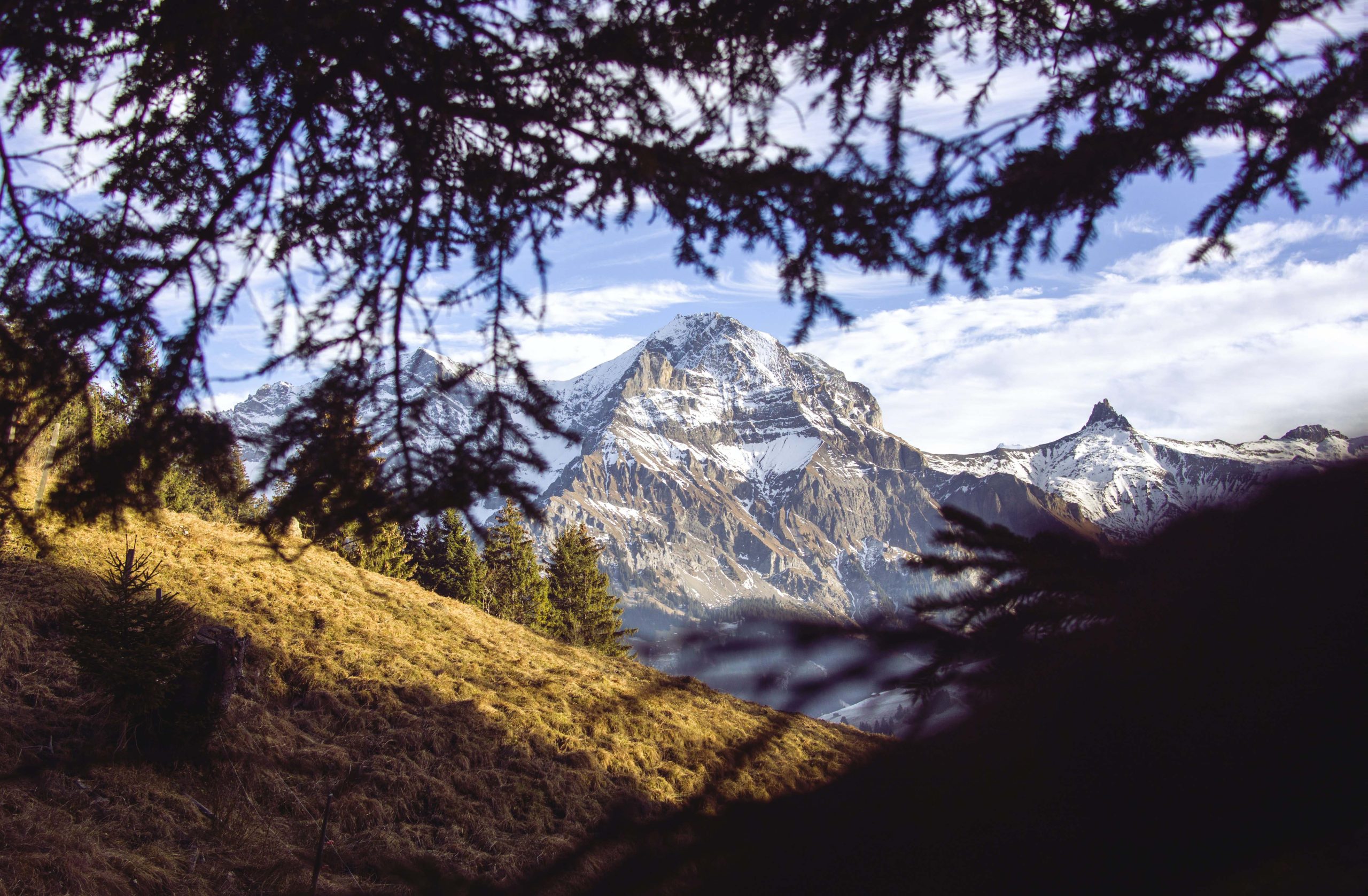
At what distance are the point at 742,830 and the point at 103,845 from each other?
675 cm

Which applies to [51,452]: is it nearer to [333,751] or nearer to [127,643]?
[127,643]

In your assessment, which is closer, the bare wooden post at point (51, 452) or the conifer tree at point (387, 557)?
the bare wooden post at point (51, 452)

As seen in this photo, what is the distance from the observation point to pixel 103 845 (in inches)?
204

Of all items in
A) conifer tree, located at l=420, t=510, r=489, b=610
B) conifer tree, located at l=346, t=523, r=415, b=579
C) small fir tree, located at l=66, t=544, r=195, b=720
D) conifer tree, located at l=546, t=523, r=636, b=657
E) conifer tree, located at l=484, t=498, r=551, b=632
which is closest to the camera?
small fir tree, located at l=66, t=544, r=195, b=720

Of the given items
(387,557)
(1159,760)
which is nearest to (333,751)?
(1159,760)

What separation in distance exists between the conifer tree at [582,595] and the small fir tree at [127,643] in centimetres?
2039

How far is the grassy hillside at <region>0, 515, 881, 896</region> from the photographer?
485cm

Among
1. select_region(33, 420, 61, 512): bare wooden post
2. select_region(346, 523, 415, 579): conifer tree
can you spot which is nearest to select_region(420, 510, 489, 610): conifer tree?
select_region(346, 523, 415, 579): conifer tree

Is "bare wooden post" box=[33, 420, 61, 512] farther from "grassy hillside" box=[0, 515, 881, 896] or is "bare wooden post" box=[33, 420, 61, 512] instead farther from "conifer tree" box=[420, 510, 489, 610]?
"conifer tree" box=[420, 510, 489, 610]

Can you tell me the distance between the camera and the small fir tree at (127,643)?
6242mm

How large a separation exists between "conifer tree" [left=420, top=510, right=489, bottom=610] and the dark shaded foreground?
2691 centimetres

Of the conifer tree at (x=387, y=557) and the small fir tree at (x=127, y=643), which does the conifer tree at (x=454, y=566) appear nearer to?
the conifer tree at (x=387, y=557)

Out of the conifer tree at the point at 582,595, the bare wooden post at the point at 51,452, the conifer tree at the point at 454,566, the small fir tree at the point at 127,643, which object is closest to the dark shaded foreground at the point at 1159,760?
the bare wooden post at the point at 51,452

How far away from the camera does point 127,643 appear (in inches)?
249
